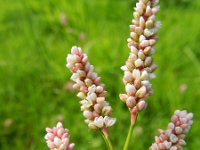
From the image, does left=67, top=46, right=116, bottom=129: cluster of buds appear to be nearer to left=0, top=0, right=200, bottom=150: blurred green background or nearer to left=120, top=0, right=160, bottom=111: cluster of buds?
left=120, top=0, right=160, bottom=111: cluster of buds

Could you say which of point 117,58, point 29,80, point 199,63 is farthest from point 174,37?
point 29,80

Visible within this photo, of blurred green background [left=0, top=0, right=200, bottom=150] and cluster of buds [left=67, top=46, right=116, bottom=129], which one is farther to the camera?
blurred green background [left=0, top=0, right=200, bottom=150]

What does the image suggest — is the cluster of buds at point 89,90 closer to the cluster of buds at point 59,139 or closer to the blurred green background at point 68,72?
the cluster of buds at point 59,139

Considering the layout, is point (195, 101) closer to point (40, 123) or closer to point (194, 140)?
point (194, 140)

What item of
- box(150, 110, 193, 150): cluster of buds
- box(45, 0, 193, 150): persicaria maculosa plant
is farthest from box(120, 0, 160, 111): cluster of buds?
box(150, 110, 193, 150): cluster of buds

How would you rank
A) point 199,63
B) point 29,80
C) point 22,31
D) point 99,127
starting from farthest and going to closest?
point 22,31, point 199,63, point 29,80, point 99,127

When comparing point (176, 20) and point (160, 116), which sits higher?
point (176, 20)

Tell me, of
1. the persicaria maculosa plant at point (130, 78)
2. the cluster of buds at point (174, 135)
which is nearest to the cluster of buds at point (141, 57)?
the persicaria maculosa plant at point (130, 78)
